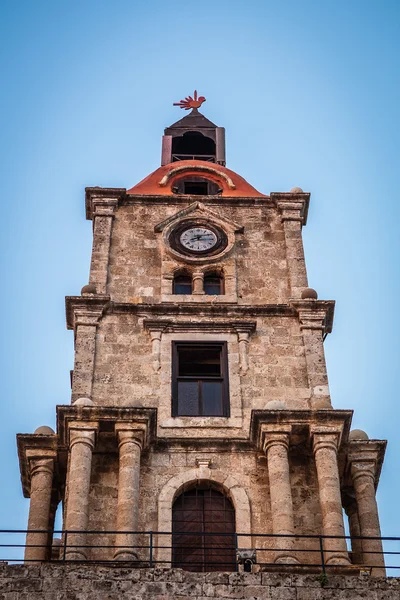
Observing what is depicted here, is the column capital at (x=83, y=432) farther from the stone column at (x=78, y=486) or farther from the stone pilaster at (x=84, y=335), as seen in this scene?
the stone pilaster at (x=84, y=335)

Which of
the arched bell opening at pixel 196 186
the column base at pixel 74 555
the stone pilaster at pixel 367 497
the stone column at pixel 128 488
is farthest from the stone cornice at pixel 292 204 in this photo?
the column base at pixel 74 555

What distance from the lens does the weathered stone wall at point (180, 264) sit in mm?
36656

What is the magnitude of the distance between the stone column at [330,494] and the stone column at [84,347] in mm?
6029

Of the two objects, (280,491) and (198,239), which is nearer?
(280,491)

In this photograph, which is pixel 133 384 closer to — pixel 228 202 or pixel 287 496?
pixel 287 496

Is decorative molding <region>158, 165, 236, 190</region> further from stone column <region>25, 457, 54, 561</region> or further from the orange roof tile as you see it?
stone column <region>25, 457, 54, 561</region>

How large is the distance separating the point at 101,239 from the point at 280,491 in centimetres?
1065

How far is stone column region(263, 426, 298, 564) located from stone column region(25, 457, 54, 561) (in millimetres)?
5262

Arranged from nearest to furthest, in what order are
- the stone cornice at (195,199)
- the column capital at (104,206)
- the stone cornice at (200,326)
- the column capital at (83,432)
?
the column capital at (83,432) < the stone cornice at (200,326) < the column capital at (104,206) < the stone cornice at (195,199)

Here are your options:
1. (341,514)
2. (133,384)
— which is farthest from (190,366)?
(341,514)

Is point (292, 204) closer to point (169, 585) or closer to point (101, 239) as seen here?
point (101, 239)

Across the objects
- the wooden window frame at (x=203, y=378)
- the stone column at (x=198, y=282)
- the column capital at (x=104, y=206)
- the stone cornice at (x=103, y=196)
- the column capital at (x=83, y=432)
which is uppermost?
the stone cornice at (x=103, y=196)

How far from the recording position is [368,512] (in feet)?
103

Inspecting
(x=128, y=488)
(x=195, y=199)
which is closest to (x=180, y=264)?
(x=195, y=199)
